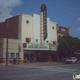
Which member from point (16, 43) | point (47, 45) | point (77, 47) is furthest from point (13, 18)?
point (77, 47)

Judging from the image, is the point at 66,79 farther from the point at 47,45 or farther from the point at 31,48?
the point at 47,45

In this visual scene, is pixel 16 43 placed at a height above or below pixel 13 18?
below

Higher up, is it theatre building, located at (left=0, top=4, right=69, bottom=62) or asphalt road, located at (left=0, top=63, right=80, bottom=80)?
theatre building, located at (left=0, top=4, right=69, bottom=62)

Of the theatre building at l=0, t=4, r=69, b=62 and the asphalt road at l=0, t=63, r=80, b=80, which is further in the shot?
the theatre building at l=0, t=4, r=69, b=62

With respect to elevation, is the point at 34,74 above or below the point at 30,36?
below

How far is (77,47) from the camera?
176 feet

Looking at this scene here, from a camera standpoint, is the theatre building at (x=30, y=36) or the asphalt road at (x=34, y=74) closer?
the asphalt road at (x=34, y=74)

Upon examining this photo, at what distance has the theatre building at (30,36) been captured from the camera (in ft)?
149

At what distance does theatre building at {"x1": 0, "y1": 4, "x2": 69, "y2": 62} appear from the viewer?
149ft

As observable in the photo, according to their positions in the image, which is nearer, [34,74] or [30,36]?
[34,74]

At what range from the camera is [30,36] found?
159 ft

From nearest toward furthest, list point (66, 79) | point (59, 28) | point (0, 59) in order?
point (66, 79) → point (0, 59) → point (59, 28)

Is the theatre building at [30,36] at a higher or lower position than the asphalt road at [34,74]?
higher

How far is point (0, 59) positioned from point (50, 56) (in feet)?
53.2
